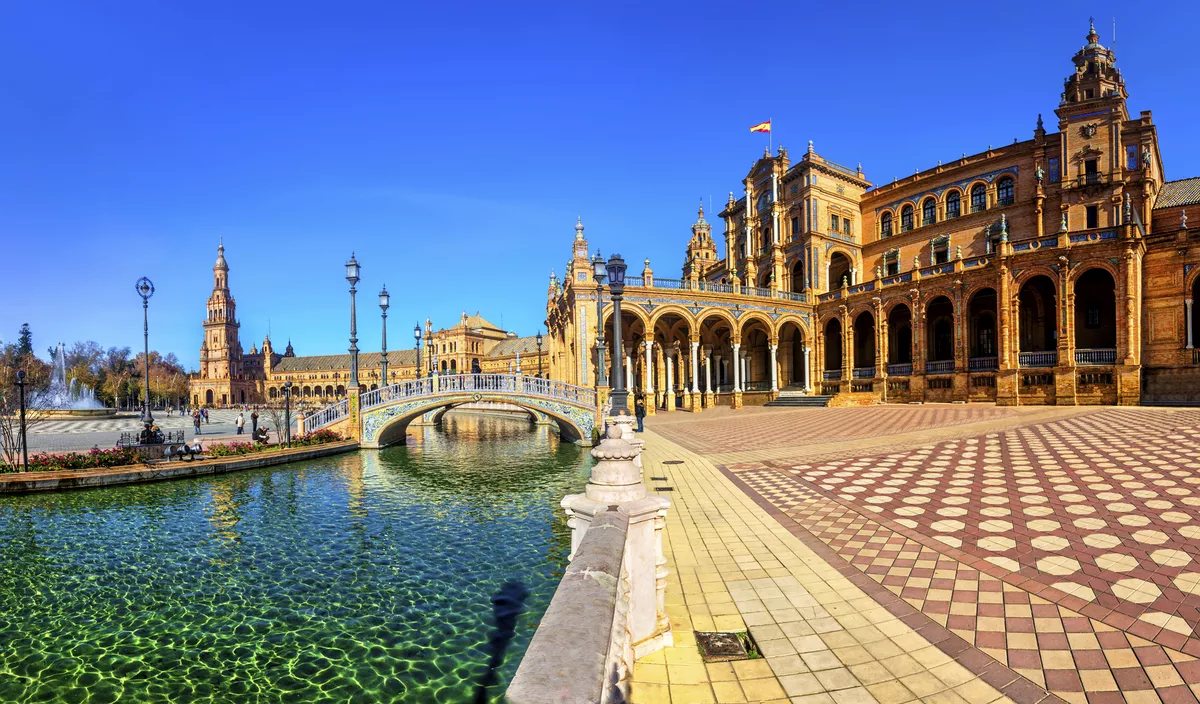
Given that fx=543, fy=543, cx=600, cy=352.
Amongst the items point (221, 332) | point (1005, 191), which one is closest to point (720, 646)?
point (1005, 191)

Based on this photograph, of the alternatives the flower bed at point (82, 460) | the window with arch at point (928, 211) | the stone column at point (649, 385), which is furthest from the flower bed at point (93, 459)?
the window with arch at point (928, 211)

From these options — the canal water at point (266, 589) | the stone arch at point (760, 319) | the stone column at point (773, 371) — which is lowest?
the canal water at point (266, 589)

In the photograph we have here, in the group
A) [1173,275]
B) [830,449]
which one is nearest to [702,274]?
[1173,275]

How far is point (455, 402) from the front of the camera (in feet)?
76.9

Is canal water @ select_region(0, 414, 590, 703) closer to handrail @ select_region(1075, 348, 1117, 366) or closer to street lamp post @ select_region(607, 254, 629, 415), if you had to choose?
street lamp post @ select_region(607, 254, 629, 415)

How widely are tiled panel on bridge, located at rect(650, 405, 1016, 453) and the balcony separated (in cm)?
514

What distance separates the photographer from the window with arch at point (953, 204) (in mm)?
37172

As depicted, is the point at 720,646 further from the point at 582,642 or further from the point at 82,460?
the point at 82,460

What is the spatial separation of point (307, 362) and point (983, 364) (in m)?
144

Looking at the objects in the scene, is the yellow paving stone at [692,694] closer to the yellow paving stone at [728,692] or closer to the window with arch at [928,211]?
the yellow paving stone at [728,692]

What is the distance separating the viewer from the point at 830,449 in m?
14.6

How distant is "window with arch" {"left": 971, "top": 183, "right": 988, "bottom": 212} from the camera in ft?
117

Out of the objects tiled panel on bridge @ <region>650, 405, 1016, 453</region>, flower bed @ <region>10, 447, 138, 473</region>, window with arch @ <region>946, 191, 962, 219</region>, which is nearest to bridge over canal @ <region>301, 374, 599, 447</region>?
tiled panel on bridge @ <region>650, 405, 1016, 453</region>

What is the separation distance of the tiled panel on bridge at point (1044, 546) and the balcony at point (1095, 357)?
55.7 feet
